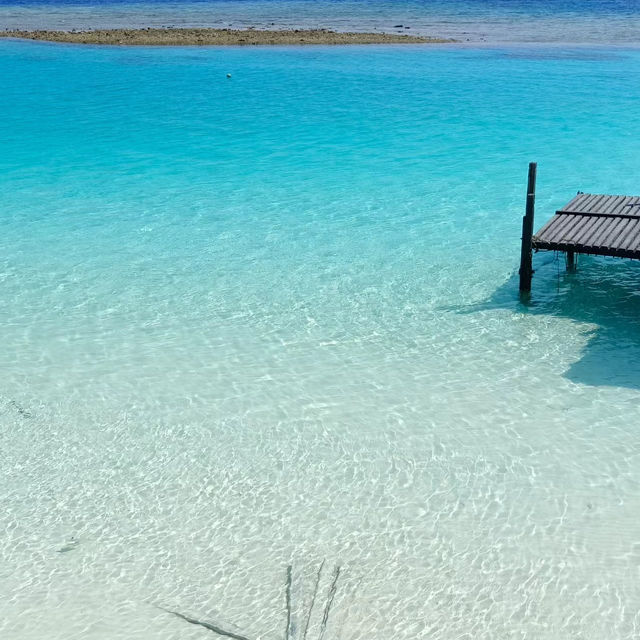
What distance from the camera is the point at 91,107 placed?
34.7 m

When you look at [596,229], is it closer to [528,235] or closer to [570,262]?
[528,235]

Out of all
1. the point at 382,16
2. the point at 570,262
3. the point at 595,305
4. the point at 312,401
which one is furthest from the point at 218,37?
the point at 312,401

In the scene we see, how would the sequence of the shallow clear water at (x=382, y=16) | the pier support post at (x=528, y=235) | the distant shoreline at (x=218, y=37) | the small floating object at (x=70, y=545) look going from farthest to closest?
the shallow clear water at (x=382, y=16), the distant shoreline at (x=218, y=37), the pier support post at (x=528, y=235), the small floating object at (x=70, y=545)

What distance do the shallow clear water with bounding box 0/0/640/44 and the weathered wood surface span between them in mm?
40369

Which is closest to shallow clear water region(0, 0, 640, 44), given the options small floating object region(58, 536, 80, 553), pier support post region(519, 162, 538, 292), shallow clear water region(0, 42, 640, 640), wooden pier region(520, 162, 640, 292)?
shallow clear water region(0, 42, 640, 640)

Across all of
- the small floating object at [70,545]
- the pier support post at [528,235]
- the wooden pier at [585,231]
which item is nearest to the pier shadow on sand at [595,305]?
the pier support post at [528,235]

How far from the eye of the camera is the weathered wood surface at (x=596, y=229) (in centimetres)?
1462

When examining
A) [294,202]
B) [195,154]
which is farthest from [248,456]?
[195,154]

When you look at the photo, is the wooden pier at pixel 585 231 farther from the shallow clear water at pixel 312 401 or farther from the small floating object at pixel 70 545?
the small floating object at pixel 70 545

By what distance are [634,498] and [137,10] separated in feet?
270

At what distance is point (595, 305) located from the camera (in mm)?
15383

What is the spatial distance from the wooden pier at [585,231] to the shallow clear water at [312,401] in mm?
1122

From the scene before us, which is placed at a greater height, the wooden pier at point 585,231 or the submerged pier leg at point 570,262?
the wooden pier at point 585,231

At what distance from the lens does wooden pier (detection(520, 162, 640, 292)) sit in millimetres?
14672
